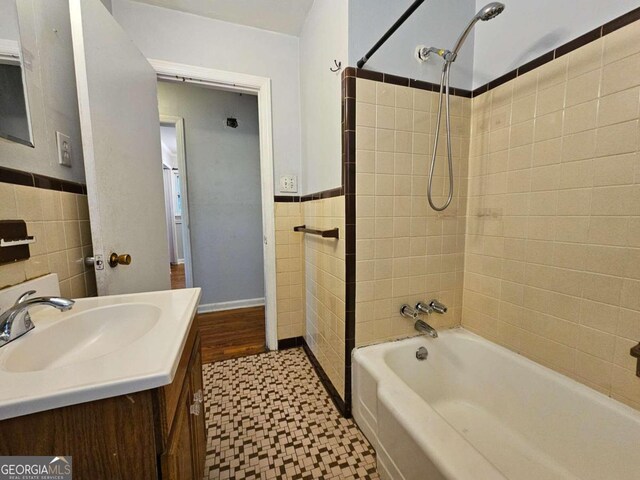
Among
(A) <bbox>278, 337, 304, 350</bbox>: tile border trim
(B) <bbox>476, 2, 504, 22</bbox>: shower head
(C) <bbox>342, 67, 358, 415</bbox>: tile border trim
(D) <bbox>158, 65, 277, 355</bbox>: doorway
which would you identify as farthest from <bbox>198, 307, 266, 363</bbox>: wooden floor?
(B) <bbox>476, 2, 504, 22</bbox>: shower head

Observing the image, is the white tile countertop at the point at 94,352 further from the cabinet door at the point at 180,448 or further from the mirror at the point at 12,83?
the mirror at the point at 12,83

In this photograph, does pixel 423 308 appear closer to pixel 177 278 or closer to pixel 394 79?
pixel 394 79

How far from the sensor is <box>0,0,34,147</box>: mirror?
784 mm

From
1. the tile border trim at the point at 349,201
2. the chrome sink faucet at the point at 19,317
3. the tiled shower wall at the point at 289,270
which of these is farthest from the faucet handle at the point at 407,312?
the chrome sink faucet at the point at 19,317

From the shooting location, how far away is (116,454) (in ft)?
1.64

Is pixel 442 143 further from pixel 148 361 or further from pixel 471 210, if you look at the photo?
pixel 148 361

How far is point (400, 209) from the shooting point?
53.7 inches

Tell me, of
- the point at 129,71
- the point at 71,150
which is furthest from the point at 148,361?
the point at 129,71

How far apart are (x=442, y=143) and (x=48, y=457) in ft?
5.73

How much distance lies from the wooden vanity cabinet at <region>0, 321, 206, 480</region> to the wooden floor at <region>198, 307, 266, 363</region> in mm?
1540

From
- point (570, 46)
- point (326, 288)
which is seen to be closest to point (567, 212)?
point (570, 46)

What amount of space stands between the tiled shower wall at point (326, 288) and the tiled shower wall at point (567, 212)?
82 centimetres

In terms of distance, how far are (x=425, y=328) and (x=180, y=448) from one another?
1.19 metres

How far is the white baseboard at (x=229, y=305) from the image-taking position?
286 centimetres
